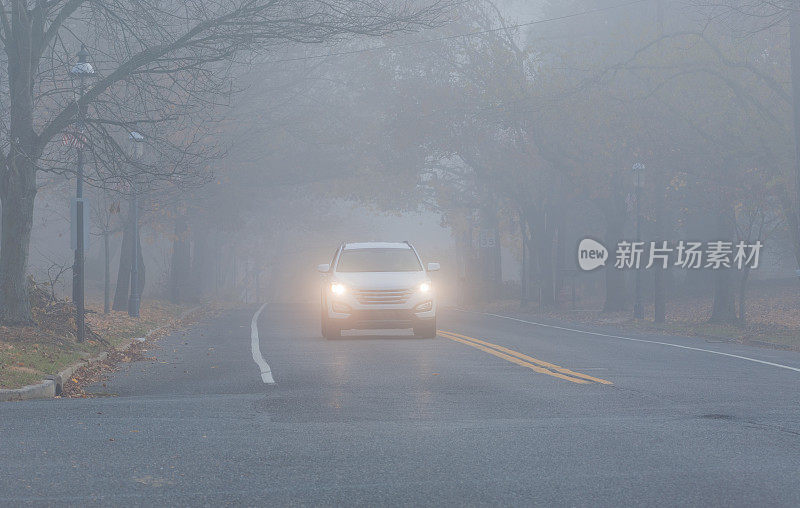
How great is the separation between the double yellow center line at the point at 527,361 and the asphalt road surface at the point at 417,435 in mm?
90

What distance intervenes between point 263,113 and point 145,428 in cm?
3122

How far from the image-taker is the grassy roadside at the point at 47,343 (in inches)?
548

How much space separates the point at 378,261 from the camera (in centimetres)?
2286

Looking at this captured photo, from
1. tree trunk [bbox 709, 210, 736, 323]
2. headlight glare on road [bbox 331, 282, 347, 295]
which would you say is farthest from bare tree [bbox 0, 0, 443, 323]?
tree trunk [bbox 709, 210, 736, 323]

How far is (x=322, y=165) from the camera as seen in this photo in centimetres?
4819

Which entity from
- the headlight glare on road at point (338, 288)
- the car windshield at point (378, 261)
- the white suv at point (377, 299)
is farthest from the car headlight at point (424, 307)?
the headlight glare on road at point (338, 288)

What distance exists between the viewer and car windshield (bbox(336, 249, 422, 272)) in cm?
2256

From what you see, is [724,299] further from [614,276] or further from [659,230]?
[614,276]

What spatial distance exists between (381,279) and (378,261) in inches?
42.4

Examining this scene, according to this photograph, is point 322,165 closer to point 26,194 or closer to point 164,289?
point 164,289

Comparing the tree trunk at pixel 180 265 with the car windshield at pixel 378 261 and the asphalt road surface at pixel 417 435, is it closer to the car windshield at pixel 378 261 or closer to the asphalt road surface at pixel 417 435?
the car windshield at pixel 378 261

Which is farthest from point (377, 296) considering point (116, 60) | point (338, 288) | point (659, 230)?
point (659, 230)

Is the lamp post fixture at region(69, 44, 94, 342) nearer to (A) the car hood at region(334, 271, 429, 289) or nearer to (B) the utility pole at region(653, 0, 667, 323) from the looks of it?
(A) the car hood at region(334, 271, 429, 289)

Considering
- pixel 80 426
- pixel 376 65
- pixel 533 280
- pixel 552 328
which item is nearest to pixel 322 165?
pixel 376 65
